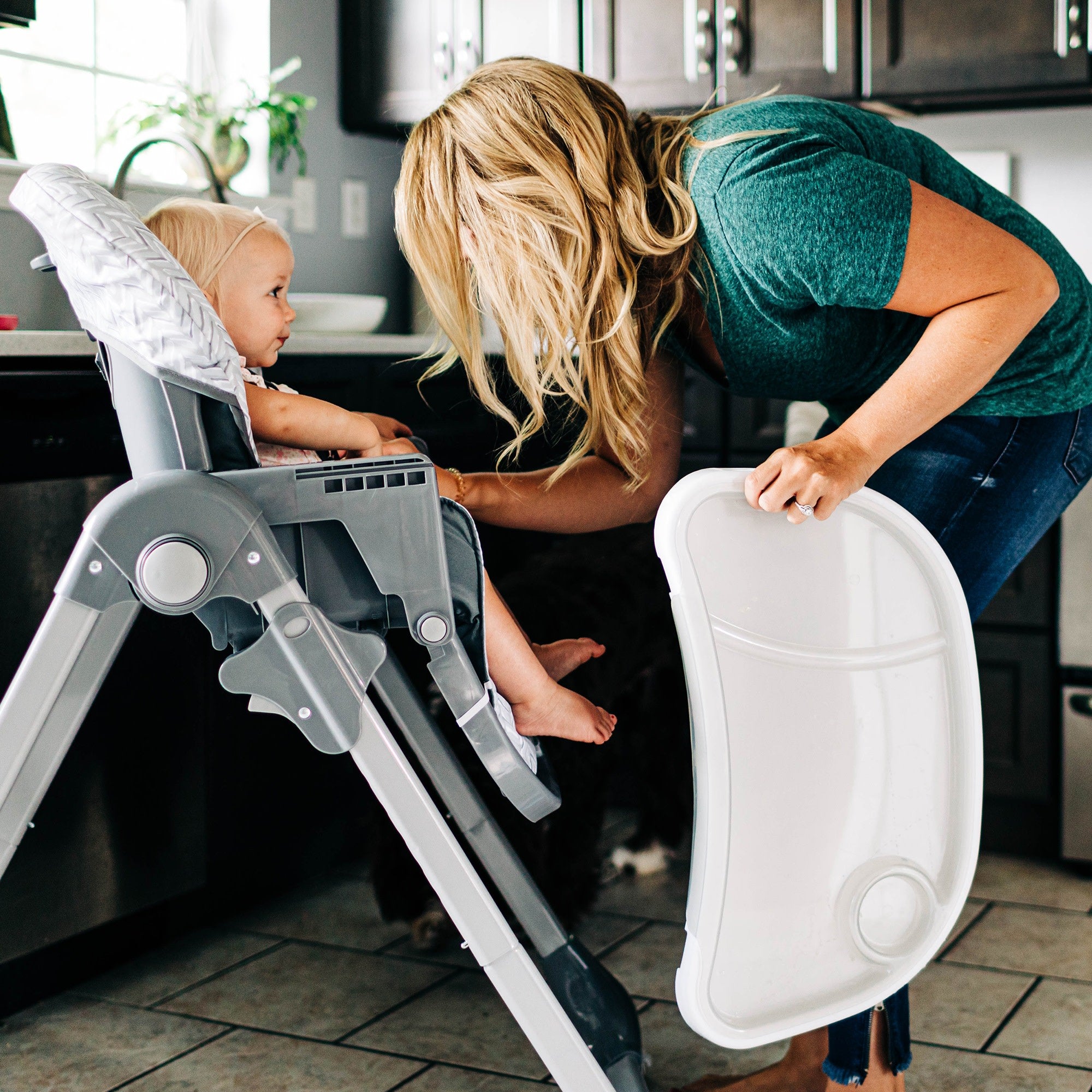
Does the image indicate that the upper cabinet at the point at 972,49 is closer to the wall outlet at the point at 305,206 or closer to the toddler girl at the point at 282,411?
the wall outlet at the point at 305,206

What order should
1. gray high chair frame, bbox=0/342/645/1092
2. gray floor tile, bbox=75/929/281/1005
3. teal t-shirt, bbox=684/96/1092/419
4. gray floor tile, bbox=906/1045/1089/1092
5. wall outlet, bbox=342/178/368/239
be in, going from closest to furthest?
gray high chair frame, bbox=0/342/645/1092, teal t-shirt, bbox=684/96/1092/419, gray floor tile, bbox=906/1045/1089/1092, gray floor tile, bbox=75/929/281/1005, wall outlet, bbox=342/178/368/239

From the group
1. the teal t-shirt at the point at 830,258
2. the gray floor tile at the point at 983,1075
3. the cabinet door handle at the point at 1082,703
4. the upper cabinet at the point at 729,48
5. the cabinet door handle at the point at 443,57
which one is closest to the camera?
the teal t-shirt at the point at 830,258

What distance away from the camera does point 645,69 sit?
274 centimetres

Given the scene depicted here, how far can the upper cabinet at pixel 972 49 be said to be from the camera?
7.81 feet

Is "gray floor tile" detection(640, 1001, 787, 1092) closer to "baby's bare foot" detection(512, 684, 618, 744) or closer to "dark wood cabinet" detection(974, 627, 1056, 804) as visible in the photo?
"baby's bare foot" detection(512, 684, 618, 744)

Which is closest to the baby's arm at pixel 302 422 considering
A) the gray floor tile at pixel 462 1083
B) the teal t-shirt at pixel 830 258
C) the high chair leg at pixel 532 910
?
the high chair leg at pixel 532 910

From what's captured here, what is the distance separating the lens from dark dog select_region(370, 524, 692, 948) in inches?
71.8

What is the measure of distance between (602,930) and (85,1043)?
0.78 meters

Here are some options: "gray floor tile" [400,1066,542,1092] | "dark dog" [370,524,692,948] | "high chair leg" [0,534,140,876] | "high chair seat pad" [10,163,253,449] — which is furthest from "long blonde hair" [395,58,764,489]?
"gray floor tile" [400,1066,542,1092]

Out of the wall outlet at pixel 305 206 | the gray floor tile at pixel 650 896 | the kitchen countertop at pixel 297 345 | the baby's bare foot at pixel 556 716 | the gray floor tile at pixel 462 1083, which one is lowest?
the gray floor tile at pixel 650 896

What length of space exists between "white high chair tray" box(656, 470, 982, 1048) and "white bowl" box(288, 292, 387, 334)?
56.4 inches

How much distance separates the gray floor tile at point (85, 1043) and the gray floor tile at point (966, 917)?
110 centimetres

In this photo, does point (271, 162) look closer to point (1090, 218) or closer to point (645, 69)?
point (645, 69)

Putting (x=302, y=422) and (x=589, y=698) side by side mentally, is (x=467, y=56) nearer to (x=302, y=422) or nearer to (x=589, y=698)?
(x=589, y=698)
